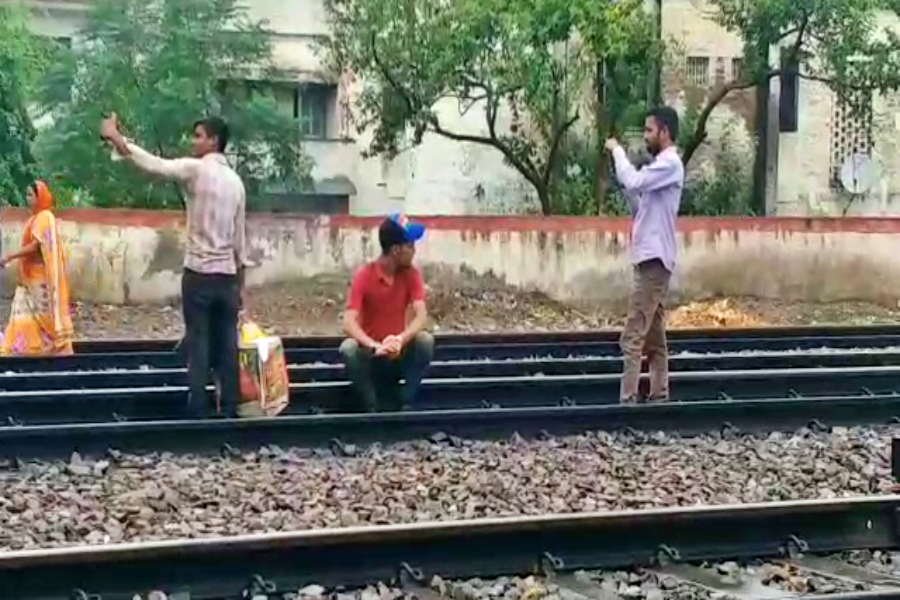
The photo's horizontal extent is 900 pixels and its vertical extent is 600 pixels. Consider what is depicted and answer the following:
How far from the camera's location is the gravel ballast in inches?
280

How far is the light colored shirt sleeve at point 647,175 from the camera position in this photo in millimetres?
9836

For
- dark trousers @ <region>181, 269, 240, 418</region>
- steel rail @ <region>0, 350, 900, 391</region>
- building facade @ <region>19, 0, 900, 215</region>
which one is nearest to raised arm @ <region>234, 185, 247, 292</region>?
dark trousers @ <region>181, 269, 240, 418</region>

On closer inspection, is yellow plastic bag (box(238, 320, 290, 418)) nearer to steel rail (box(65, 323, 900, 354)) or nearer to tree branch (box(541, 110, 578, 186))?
steel rail (box(65, 323, 900, 354))

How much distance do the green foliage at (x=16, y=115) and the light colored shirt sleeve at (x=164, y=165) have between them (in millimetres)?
15234

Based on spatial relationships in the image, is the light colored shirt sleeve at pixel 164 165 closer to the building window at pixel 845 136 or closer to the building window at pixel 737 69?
the building window at pixel 737 69

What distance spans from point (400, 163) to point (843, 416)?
839 inches

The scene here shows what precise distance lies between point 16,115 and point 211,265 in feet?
55.0

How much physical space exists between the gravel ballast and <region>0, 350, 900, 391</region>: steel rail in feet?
8.31

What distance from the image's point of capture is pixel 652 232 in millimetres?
10141

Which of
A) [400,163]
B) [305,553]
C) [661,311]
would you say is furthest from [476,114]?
[305,553]

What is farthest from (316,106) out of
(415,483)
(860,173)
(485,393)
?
(415,483)

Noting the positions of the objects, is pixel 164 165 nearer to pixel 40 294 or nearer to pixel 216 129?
pixel 216 129

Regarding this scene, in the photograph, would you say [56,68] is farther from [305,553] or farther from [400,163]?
[305,553]

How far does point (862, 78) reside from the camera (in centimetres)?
2497
